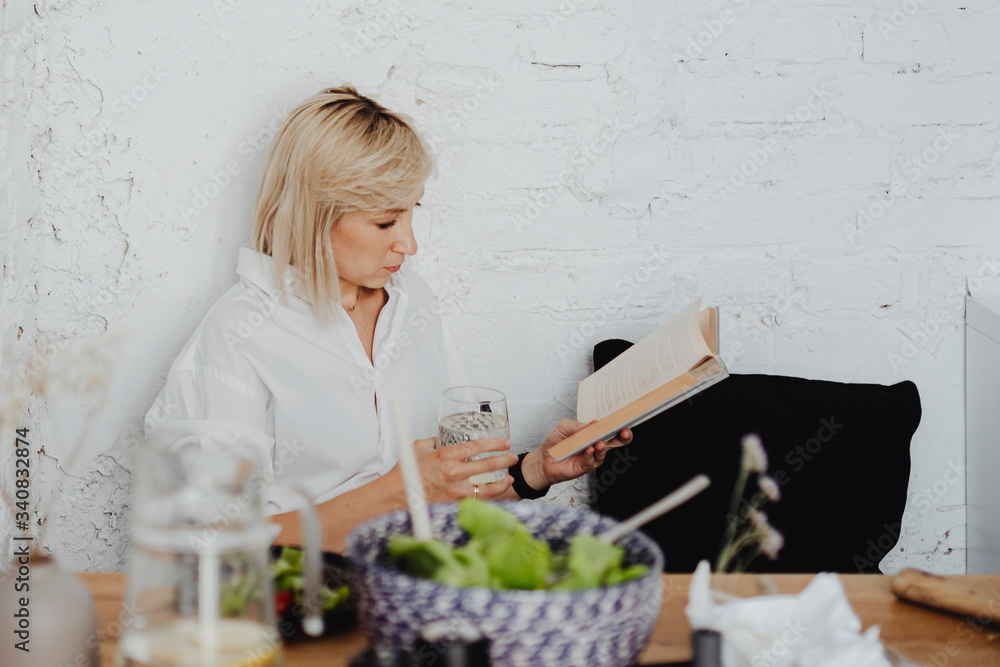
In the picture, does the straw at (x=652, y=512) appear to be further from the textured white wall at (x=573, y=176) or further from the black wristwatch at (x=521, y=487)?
the textured white wall at (x=573, y=176)

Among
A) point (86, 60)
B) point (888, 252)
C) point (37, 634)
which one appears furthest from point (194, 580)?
point (888, 252)

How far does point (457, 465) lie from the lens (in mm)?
1075

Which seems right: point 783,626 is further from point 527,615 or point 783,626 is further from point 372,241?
point 372,241

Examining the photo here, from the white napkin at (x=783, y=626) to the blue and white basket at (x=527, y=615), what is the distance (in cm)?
6

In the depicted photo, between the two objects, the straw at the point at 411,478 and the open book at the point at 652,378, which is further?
the open book at the point at 652,378

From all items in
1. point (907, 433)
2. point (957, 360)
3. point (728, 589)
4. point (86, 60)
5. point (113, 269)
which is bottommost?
point (728, 589)

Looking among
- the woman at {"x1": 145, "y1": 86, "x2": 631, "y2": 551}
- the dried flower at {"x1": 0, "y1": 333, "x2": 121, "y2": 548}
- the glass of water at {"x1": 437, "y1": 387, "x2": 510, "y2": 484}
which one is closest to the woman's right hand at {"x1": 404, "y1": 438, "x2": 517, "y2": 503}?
the glass of water at {"x1": 437, "y1": 387, "x2": 510, "y2": 484}

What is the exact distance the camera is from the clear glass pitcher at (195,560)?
549mm

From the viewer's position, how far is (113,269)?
1.47 m

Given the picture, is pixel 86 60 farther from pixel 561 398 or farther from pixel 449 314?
pixel 561 398

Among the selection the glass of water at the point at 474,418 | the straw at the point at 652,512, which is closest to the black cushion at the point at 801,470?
the glass of water at the point at 474,418

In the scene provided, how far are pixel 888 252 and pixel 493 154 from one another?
77 centimetres

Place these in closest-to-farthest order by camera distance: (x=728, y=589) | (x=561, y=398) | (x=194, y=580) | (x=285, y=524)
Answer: (x=194, y=580), (x=728, y=589), (x=285, y=524), (x=561, y=398)

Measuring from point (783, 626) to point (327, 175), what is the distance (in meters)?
0.91
